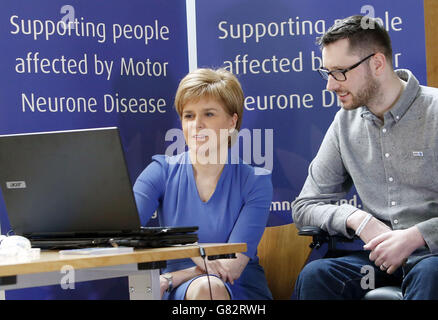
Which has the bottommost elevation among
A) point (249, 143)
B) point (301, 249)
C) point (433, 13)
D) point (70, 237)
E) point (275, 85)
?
point (301, 249)

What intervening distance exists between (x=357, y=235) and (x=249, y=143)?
49.1 inches

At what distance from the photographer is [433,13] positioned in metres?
3.58

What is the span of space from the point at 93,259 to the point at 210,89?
143cm

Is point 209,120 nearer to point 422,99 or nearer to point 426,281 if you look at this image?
point 422,99

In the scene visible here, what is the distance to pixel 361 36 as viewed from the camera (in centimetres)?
282

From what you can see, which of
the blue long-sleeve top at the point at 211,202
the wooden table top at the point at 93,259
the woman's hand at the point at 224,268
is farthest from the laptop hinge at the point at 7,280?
the blue long-sleeve top at the point at 211,202

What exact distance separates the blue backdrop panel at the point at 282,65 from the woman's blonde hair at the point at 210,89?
796mm

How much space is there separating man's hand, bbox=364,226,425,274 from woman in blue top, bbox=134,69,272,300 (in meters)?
0.55

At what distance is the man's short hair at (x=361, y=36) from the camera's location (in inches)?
111

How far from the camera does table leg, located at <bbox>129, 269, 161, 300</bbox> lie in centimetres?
185

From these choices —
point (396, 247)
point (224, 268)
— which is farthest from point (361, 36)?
point (224, 268)

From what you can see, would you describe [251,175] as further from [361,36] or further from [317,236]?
[361,36]

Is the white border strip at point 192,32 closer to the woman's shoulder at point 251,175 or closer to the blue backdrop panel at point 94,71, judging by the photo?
the blue backdrop panel at point 94,71
